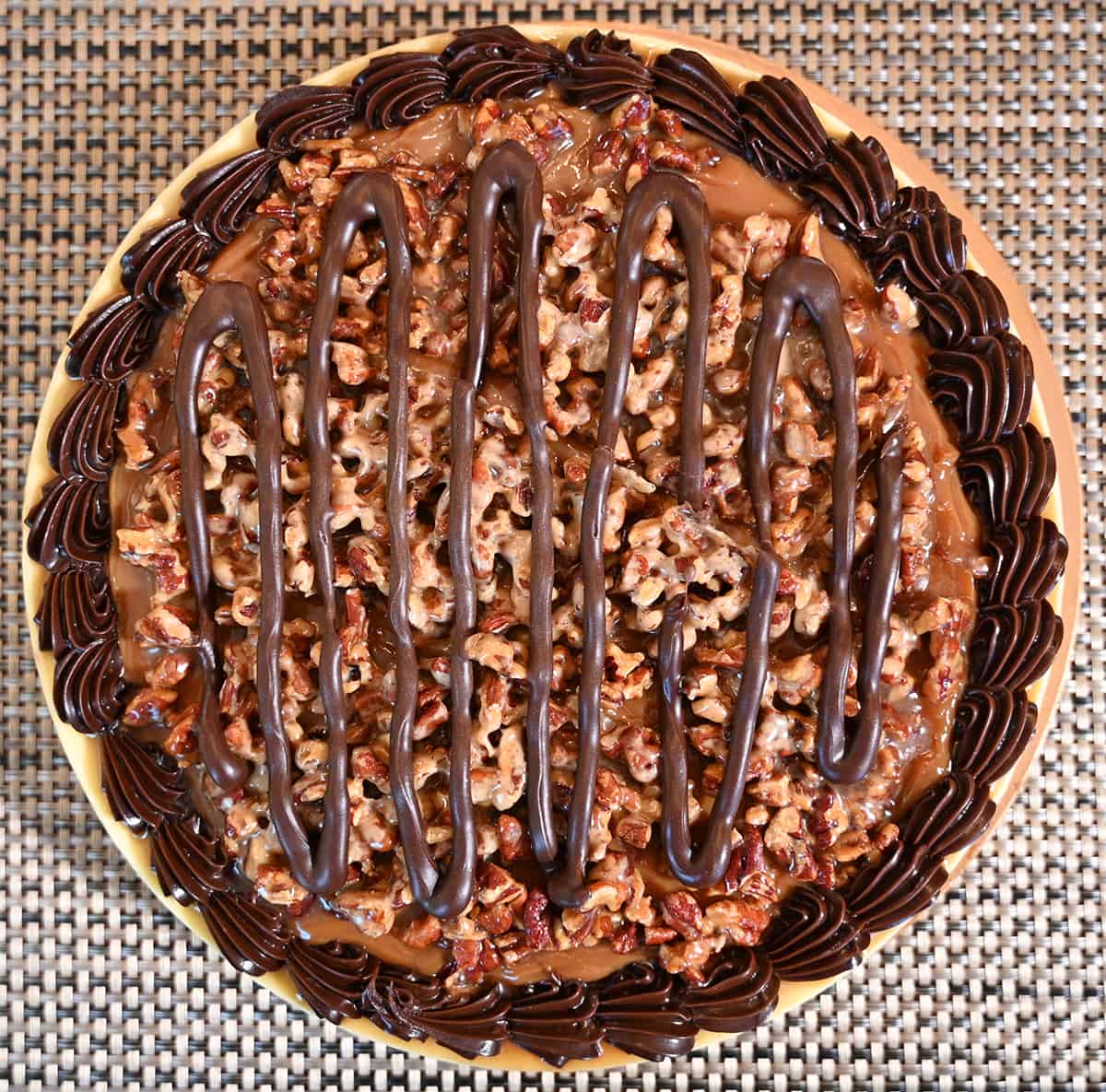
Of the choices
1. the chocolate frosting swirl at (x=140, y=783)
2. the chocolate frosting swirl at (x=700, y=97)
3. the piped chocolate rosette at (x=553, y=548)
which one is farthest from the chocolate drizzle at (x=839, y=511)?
the chocolate frosting swirl at (x=140, y=783)

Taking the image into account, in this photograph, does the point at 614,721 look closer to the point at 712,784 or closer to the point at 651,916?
the point at 712,784

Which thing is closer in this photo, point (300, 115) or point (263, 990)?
point (300, 115)

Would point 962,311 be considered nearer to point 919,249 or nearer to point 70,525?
point 919,249

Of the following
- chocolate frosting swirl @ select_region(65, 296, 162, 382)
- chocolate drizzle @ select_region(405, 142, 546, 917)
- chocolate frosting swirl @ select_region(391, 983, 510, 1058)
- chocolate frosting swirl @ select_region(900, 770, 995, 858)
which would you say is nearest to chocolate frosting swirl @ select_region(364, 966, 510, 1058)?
chocolate frosting swirl @ select_region(391, 983, 510, 1058)

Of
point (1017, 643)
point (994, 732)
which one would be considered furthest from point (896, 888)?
point (1017, 643)

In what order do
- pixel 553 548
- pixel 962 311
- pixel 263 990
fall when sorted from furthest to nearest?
pixel 263 990
pixel 962 311
pixel 553 548

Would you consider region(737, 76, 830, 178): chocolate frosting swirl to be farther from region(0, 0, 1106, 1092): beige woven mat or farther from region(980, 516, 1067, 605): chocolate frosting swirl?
region(980, 516, 1067, 605): chocolate frosting swirl

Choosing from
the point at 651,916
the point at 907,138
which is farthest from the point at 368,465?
the point at 907,138
